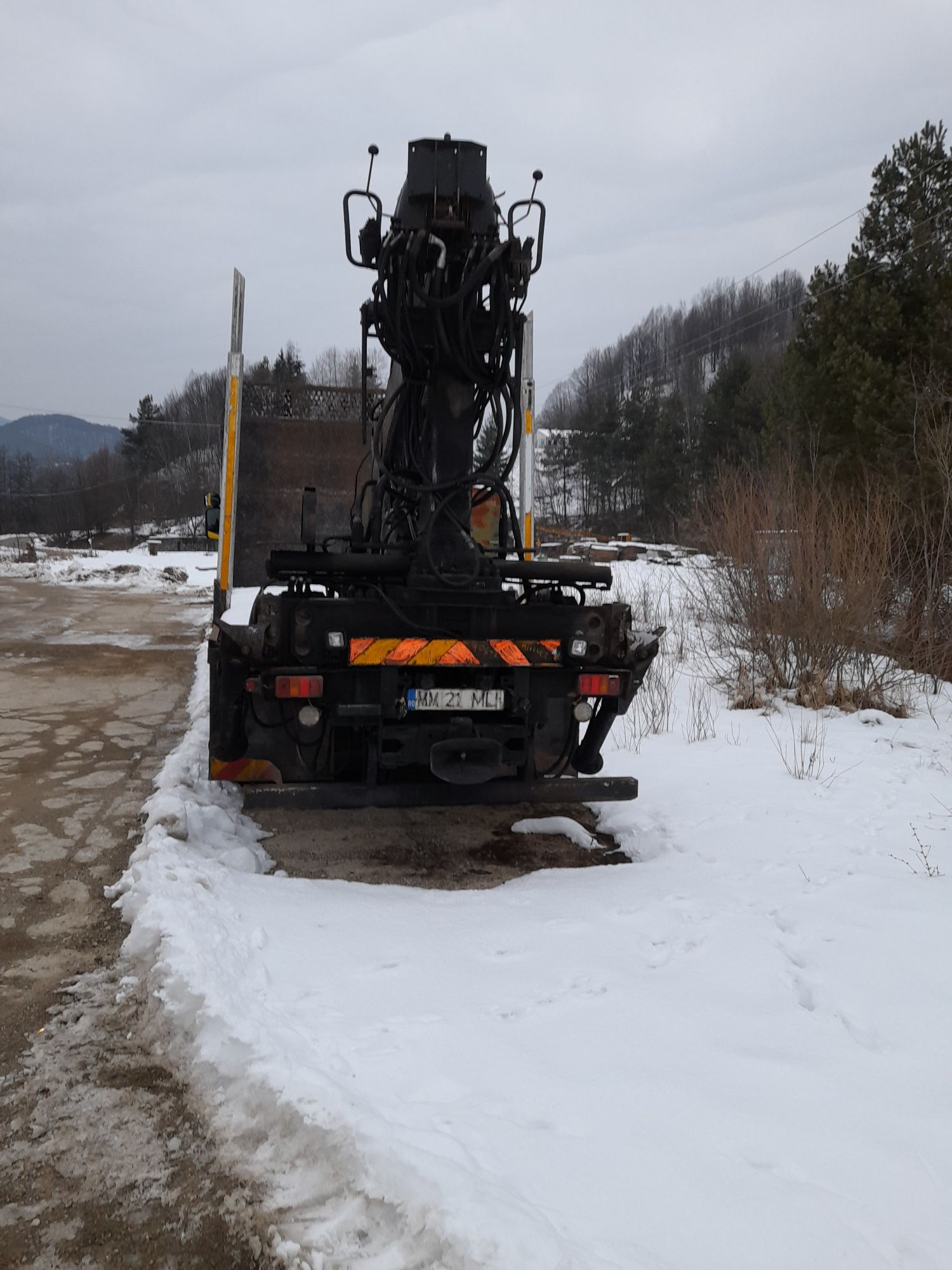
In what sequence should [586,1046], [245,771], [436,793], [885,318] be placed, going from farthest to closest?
[885,318] < [245,771] < [436,793] < [586,1046]

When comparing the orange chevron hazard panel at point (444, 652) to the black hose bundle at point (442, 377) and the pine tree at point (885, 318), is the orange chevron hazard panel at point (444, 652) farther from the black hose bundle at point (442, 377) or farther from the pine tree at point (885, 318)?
the pine tree at point (885, 318)

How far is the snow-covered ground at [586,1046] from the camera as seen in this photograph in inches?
75.2

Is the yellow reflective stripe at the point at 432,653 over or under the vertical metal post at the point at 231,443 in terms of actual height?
under

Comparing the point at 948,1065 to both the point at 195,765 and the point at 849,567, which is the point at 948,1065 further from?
the point at 849,567

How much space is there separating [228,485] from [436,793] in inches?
125

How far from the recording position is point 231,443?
688 cm

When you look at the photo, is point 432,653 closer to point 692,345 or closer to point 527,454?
point 527,454

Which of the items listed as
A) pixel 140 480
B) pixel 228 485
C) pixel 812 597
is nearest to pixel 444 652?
pixel 228 485

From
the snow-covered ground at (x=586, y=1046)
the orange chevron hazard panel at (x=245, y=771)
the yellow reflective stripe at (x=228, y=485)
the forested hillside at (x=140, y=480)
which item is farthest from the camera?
the forested hillside at (x=140, y=480)

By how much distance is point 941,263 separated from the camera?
603 inches

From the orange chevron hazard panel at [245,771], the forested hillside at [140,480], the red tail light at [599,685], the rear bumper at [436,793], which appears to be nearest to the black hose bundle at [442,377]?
the red tail light at [599,685]

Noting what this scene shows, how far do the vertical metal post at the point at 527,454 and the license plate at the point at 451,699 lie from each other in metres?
1.17

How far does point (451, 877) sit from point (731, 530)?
19.5 feet

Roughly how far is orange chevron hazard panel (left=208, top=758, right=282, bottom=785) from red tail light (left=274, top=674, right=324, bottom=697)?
76 centimetres
